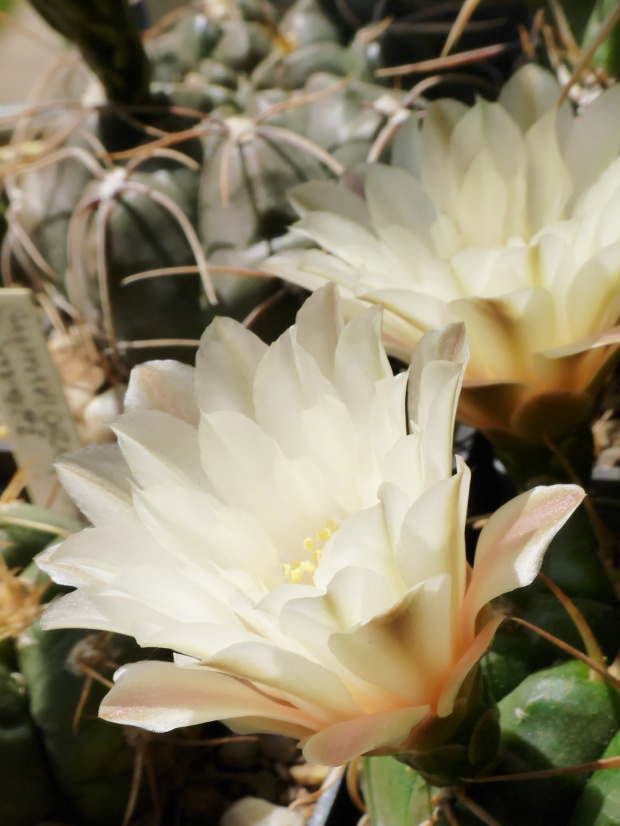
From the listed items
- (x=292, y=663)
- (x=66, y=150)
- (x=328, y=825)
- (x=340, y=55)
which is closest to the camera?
(x=292, y=663)

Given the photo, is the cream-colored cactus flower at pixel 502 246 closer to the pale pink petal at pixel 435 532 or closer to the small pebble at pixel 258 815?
the pale pink petal at pixel 435 532

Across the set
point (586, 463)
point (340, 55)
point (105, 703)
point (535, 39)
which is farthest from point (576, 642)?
point (340, 55)

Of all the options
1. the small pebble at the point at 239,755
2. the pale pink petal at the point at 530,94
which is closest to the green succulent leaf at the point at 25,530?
the small pebble at the point at 239,755

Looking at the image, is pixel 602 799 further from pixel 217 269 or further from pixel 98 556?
pixel 217 269

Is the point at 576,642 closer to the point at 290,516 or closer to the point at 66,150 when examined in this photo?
the point at 290,516

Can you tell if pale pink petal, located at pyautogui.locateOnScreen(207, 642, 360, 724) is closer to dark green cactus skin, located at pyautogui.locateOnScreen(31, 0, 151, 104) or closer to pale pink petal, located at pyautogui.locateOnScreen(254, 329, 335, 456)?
pale pink petal, located at pyautogui.locateOnScreen(254, 329, 335, 456)

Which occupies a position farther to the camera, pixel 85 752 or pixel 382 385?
pixel 85 752

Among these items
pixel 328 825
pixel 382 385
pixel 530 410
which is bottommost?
pixel 328 825
